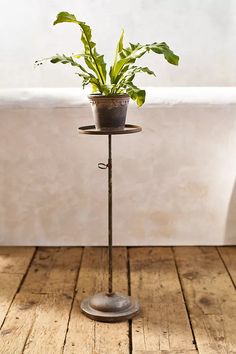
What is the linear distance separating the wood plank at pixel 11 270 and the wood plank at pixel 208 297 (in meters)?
0.65

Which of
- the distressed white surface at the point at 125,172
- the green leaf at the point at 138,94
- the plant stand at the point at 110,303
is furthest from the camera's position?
the distressed white surface at the point at 125,172

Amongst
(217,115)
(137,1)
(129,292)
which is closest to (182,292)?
(129,292)

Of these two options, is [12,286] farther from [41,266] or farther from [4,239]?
[4,239]

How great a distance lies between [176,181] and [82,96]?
58cm

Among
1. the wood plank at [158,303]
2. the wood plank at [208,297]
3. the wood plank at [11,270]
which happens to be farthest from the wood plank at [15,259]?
the wood plank at [208,297]

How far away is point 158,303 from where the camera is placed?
246cm

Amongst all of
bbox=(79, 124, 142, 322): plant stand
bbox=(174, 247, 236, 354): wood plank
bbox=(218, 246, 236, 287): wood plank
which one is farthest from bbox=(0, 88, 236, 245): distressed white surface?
bbox=(79, 124, 142, 322): plant stand

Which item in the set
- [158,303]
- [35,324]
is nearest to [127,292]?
[158,303]

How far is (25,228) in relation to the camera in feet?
10.3

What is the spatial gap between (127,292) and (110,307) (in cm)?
23

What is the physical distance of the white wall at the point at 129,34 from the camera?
10.4ft

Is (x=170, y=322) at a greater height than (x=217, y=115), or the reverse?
(x=217, y=115)

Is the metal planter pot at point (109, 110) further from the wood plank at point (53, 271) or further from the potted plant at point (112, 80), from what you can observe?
the wood plank at point (53, 271)

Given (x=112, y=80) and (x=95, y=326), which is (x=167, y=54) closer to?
(x=112, y=80)
